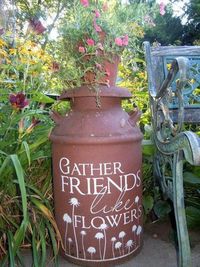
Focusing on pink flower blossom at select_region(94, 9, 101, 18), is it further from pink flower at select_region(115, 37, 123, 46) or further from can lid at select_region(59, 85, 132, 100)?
can lid at select_region(59, 85, 132, 100)

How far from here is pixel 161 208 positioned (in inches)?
81.7

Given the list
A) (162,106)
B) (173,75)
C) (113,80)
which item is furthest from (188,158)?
(113,80)

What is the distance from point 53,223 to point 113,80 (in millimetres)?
817

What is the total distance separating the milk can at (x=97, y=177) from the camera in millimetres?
1656

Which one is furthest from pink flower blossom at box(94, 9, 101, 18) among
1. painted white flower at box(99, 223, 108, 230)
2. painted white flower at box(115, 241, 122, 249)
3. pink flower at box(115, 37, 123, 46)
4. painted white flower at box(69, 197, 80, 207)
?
painted white flower at box(115, 241, 122, 249)

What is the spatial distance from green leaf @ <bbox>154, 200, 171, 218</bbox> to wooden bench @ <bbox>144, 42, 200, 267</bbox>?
0.45 ft

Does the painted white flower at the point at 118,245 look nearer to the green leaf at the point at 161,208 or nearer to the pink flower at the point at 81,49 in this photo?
the green leaf at the point at 161,208

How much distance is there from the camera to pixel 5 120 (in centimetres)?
190

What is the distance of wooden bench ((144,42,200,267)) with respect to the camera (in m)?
1.36

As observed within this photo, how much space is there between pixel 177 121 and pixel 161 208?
1.83ft

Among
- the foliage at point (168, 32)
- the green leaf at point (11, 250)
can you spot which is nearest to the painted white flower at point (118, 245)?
the green leaf at point (11, 250)

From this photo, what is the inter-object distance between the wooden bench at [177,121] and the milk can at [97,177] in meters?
0.18

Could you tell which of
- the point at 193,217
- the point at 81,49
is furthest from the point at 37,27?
the point at 193,217

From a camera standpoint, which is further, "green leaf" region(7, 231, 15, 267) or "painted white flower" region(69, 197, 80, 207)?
"painted white flower" region(69, 197, 80, 207)
